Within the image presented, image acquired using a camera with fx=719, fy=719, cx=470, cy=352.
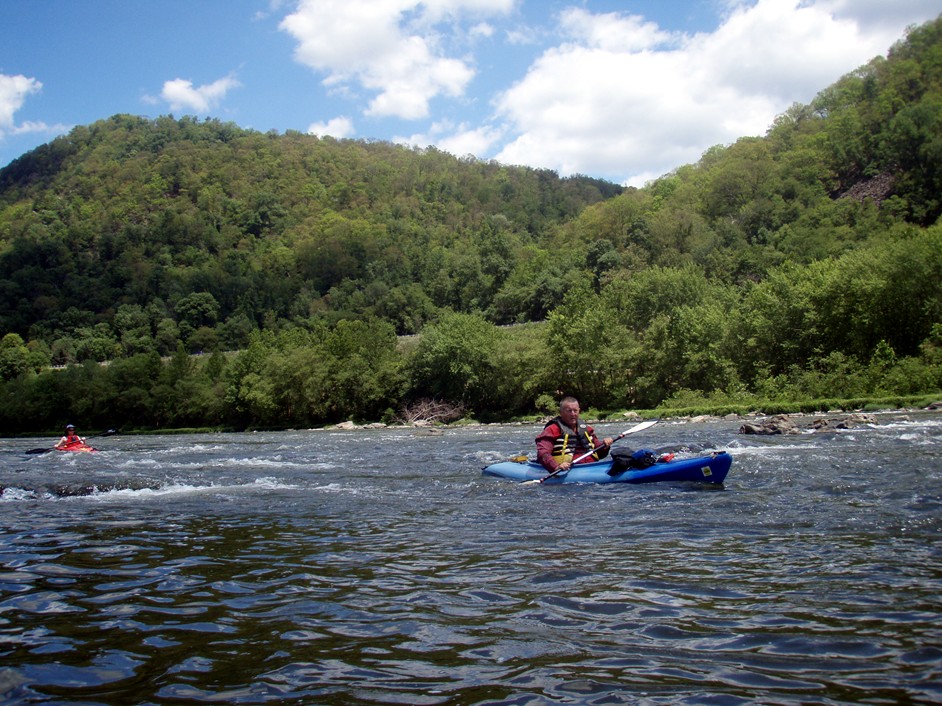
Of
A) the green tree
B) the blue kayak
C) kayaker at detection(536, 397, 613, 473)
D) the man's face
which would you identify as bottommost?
the blue kayak

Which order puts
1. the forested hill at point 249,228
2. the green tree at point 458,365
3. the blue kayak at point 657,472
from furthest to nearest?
the forested hill at point 249,228 < the green tree at point 458,365 < the blue kayak at point 657,472

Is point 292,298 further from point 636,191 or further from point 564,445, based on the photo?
point 564,445

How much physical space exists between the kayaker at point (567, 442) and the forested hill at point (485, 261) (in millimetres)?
25665

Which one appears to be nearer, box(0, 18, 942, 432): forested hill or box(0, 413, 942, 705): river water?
box(0, 413, 942, 705): river water

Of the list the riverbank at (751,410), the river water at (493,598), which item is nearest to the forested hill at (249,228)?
the riverbank at (751,410)

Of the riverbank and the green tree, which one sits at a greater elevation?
the green tree

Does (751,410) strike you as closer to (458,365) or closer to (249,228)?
(458,365)

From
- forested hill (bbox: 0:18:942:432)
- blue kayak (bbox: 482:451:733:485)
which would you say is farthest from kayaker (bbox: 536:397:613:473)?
forested hill (bbox: 0:18:942:432)

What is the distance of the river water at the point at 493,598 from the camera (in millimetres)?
3822

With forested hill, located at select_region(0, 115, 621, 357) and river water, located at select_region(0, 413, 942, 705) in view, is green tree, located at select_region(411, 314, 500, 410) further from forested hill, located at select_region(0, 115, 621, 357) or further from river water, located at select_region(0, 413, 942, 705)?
river water, located at select_region(0, 413, 942, 705)

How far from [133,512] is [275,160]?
138 m

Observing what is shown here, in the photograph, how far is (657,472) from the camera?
11547 mm

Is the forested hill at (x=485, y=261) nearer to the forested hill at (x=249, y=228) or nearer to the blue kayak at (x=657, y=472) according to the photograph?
the forested hill at (x=249, y=228)

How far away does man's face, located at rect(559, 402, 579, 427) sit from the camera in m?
12.4
